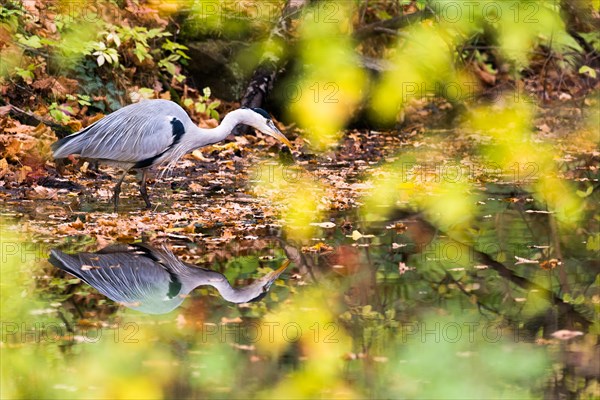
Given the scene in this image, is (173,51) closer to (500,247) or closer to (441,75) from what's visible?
(441,75)

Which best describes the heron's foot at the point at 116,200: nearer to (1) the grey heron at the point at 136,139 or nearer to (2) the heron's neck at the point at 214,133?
(1) the grey heron at the point at 136,139

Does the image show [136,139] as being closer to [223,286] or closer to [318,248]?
[318,248]

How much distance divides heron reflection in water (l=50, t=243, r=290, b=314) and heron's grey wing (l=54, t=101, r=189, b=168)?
1.78 m

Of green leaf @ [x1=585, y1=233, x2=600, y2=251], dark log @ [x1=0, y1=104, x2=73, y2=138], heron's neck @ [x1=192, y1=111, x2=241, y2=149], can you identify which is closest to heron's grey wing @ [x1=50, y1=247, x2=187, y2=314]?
heron's neck @ [x1=192, y1=111, x2=241, y2=149]

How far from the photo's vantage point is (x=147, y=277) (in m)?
6.92

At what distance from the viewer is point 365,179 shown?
1127cm

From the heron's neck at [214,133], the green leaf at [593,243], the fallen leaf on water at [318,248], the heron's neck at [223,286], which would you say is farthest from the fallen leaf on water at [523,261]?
the heron's neck at [214,133]

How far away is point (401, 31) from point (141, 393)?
36.5ft

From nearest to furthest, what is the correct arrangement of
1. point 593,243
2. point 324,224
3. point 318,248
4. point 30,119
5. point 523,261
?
point 523,261 < point 318,248 < point 593,243 < point 324,224 < point 30,119

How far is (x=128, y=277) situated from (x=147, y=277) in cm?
13

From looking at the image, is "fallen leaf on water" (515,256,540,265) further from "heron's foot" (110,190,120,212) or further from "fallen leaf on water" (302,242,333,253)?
"heron's foot" (110,190,120,212)

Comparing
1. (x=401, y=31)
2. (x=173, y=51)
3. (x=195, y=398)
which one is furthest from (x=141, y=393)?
(x=401, y=31)

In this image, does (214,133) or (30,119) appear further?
(30,119)

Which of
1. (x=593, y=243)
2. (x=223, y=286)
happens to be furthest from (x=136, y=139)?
(x=593, y=243)
